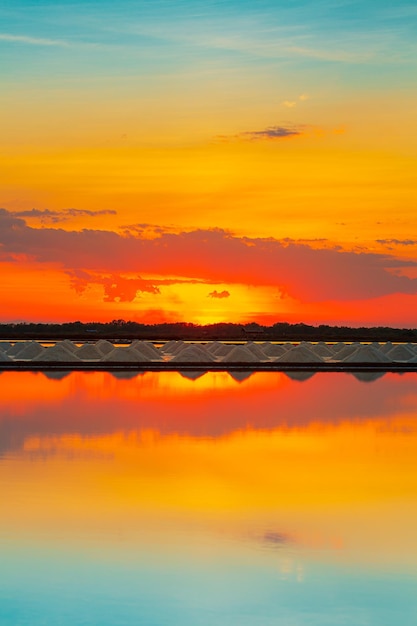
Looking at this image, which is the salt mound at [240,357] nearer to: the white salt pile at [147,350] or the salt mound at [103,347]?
the white salt pile at [147,350]

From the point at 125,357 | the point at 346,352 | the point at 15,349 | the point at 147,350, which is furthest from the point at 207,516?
the point at 346,352

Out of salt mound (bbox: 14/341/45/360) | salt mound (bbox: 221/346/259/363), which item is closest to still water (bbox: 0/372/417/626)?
salt mound (bbox: 221/346/259/363)

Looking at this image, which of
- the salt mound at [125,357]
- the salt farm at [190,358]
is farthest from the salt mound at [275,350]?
the salt mound at [125,357]

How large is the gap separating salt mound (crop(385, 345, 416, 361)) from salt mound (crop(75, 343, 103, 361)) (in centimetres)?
914

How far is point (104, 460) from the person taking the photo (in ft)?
30.1

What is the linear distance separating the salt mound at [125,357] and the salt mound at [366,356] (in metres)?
5.73

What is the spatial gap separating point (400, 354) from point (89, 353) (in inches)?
387

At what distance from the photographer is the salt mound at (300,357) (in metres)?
27.2

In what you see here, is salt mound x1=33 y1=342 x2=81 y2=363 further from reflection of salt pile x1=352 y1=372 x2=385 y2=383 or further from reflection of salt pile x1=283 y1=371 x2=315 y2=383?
reflection of salt pile x1=352 y1=372 x2=385 y2=383

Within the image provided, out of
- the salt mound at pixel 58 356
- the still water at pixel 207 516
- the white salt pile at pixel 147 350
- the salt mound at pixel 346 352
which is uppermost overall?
the salt mound at pixel 346 352

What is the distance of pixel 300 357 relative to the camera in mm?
27500

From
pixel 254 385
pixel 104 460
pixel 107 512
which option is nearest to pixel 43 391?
pixel 254 385

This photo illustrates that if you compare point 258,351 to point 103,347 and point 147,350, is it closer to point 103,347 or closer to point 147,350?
point 147,350

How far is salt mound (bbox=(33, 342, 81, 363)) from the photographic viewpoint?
26094 mm
